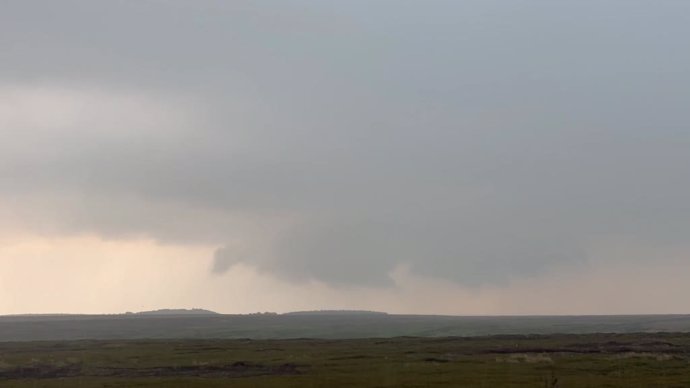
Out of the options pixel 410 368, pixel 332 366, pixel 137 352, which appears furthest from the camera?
pixel 137 352

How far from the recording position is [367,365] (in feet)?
249

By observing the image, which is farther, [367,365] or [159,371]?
[367,365]

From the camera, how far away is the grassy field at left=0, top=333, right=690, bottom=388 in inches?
2424

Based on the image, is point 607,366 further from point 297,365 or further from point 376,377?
point 297,365

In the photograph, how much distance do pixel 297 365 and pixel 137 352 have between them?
31722 mm

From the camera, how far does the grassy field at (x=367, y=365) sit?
202 feet

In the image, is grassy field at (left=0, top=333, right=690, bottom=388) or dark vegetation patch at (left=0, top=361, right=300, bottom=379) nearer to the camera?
grassy field at (left=0, top=333, right=690, bottom=388)

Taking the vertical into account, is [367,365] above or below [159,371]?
above

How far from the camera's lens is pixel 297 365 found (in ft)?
258

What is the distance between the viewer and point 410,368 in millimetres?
71562

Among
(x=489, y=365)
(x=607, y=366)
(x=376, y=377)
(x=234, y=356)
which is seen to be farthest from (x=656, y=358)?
(x=234, y=356)

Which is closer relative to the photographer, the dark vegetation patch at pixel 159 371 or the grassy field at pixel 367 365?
the grassy field at pixel 367 365

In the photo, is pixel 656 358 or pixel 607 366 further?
pixel 656 358

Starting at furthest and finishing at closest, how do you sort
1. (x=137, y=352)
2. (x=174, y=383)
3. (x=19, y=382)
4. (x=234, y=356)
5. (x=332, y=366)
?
(x=137, y=352) < (x=234, y=356) < (x=332, y=366) < (x=19, y=382) < (x=174, y=383)
